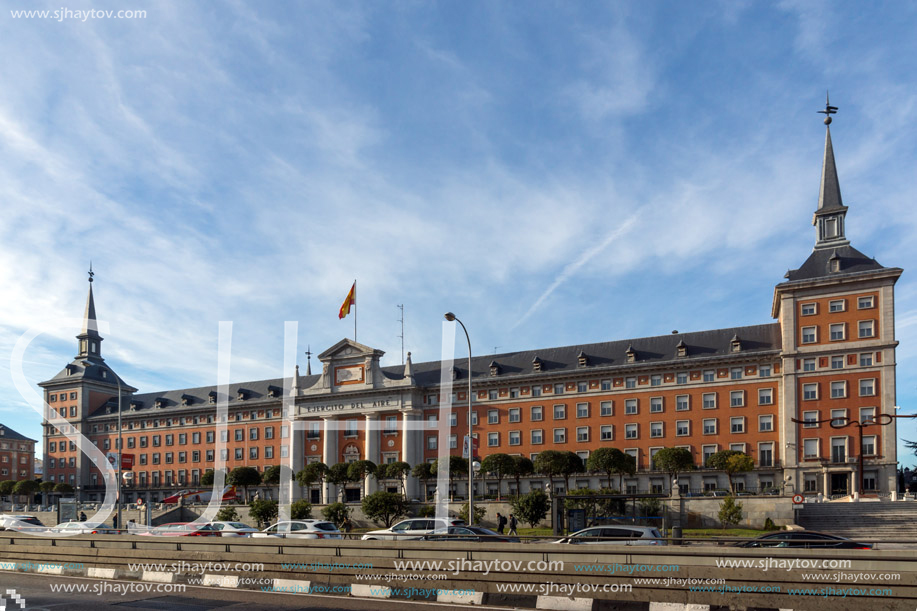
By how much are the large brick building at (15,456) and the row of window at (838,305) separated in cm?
12319

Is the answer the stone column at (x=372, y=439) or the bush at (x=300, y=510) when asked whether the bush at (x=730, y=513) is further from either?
the stone column at (x=372, y=439)

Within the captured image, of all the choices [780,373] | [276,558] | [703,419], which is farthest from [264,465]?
[276,558]

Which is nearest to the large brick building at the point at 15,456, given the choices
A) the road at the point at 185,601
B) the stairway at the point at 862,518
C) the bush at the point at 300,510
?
the bush at the point at 300,510

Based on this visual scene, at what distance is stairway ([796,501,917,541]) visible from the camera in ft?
145

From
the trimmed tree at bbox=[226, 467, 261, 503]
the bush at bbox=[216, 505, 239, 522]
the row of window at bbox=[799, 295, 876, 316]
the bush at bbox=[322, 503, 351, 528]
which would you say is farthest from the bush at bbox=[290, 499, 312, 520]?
the row of window at bbox=[799, 295, 876, 316]

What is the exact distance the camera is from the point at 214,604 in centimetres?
1596

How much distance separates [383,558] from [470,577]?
2.38 meters

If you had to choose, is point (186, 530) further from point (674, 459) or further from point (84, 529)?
point (674, 459)

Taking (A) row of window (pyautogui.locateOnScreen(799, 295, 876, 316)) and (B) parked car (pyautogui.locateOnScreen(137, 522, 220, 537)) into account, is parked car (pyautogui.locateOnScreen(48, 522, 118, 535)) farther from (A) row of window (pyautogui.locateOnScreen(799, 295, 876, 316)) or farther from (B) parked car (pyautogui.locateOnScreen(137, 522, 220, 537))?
(A) row of window (pyautogui.locateOnScreen(799, 295, 876, 316))

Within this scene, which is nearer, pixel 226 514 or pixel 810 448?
pixel 226 514

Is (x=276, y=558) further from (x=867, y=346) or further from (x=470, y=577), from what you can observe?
(x=867, y=346)

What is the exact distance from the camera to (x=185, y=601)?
54.1ft

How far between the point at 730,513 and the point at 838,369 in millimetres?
24424

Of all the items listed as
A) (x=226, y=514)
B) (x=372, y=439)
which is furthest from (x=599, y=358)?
(x=226, y=514)
